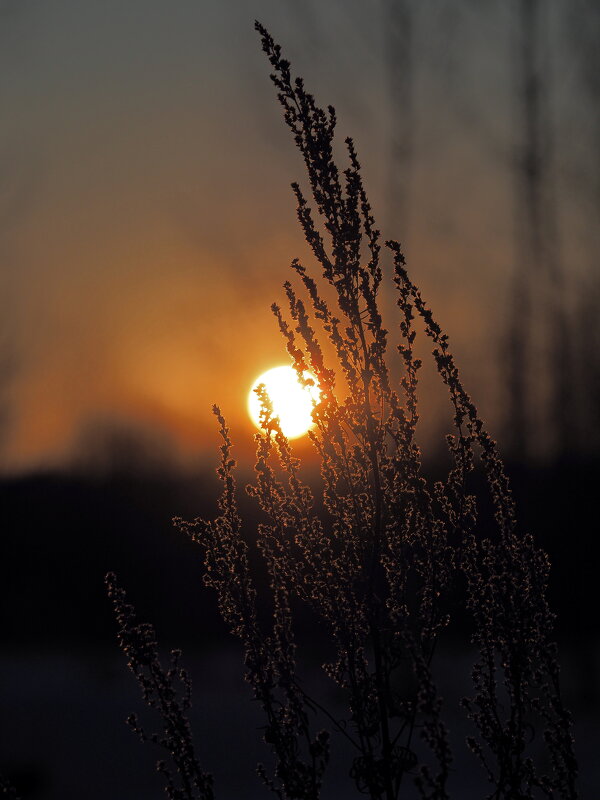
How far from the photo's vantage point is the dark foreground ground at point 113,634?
259 inches

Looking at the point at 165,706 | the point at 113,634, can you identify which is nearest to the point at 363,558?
the point at 165,706

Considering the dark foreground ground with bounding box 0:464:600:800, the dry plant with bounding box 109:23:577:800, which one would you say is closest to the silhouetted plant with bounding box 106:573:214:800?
the dry plant with bounding box 109:23:577:800

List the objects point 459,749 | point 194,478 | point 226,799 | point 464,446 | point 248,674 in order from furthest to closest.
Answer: point 194,478 → point 459,749 → point 226,799 → point 464,446 → point 248,674

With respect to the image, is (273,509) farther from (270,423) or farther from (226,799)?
(226,799)

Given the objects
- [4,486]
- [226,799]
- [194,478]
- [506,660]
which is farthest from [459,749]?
[4,486]

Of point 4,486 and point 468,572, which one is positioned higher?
point 4,486

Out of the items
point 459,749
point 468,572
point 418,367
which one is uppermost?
point 418,367

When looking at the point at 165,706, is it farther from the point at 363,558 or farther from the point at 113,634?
the point at 113,634

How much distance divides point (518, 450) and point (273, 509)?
626cm

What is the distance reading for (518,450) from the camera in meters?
8.95

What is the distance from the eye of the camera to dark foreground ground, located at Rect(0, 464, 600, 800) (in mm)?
6574

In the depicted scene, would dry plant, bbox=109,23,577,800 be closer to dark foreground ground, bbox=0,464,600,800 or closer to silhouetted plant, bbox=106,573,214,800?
silhouetted plant, bbox=106,573,214,800

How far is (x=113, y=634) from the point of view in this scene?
10.8 metres

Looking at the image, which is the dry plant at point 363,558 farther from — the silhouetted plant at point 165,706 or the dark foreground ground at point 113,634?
the dark foreground ground at point 113,634
